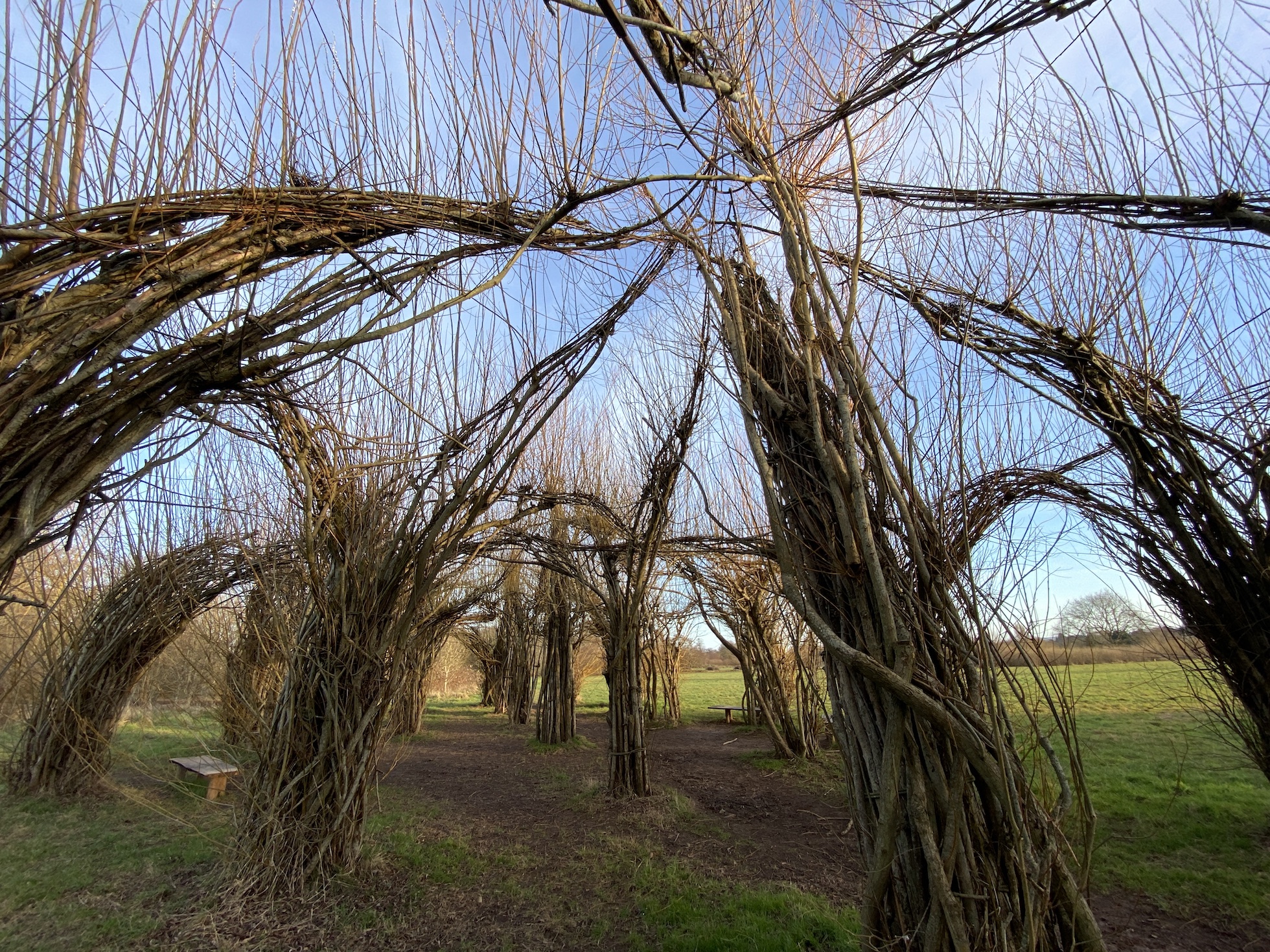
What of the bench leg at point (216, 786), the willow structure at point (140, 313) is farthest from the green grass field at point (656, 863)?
the willow structure at point (140, 313)

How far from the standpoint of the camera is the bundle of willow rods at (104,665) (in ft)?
18.7

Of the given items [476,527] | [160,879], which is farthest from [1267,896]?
[160,879]

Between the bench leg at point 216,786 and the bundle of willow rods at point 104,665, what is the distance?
0.95 metres

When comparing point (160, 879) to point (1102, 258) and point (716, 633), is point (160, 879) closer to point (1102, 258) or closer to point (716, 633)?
point (1102, 258)

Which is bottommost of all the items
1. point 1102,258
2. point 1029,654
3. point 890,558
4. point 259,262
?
point 1029,654

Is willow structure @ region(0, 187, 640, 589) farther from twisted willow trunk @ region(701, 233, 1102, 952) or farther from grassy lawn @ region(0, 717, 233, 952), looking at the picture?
grassy lawn @ region(0, 717, 233, 952)

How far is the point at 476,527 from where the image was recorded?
3949 mm

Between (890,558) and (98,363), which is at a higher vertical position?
(98,363)

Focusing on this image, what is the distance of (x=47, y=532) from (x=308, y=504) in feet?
4.51

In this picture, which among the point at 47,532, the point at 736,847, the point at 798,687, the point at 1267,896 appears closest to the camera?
the point at 47,532

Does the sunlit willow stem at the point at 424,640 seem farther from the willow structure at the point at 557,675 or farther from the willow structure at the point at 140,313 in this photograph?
the willow structure at the point at 140,313

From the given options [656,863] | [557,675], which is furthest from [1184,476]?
[557,675]

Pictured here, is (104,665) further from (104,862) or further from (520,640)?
(520,640)

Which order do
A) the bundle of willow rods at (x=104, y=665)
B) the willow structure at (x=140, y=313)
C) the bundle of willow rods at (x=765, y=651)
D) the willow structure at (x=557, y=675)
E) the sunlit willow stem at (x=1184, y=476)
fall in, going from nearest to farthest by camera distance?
the willow structure at (x=140, y=313) < the sunlit willow stem at (x=1184, y=476) < the bundle of willow rods at (x=104, y=665) < the bundle of willow rods at (x=765, y=651) < the willow structure at (x=557, y=675)
